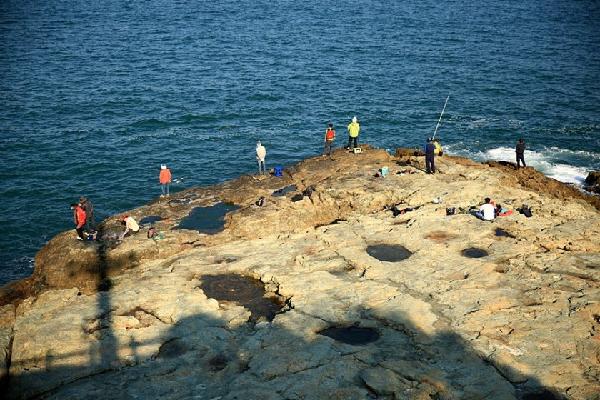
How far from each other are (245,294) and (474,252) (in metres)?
9.19

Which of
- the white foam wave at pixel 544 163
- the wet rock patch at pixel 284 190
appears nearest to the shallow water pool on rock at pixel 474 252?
Result: the wet rock patch at pixel 284 190

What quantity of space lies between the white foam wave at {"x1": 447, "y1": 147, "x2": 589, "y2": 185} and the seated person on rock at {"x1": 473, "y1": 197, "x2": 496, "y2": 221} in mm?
15478

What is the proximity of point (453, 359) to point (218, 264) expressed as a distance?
9970 millimetres

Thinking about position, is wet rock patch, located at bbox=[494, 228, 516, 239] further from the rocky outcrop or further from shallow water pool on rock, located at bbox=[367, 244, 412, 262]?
the rocky outcrop

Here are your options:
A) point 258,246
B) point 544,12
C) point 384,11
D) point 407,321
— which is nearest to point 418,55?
point 384,11

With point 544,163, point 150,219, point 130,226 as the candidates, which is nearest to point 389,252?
point 130,226

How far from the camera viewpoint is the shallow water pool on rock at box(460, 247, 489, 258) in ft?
73.3

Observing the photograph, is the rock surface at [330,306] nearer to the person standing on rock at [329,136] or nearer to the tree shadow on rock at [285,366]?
the tree shadow on rock at [285,366]

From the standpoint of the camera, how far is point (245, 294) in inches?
816

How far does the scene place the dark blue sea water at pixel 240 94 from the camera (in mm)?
40375

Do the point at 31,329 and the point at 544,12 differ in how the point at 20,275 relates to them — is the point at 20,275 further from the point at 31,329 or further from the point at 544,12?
the point at 544,12

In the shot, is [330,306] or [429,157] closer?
[330,306]

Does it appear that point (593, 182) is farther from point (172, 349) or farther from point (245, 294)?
point (172, 349)

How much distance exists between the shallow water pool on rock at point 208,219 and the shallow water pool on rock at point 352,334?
936 centimetres
